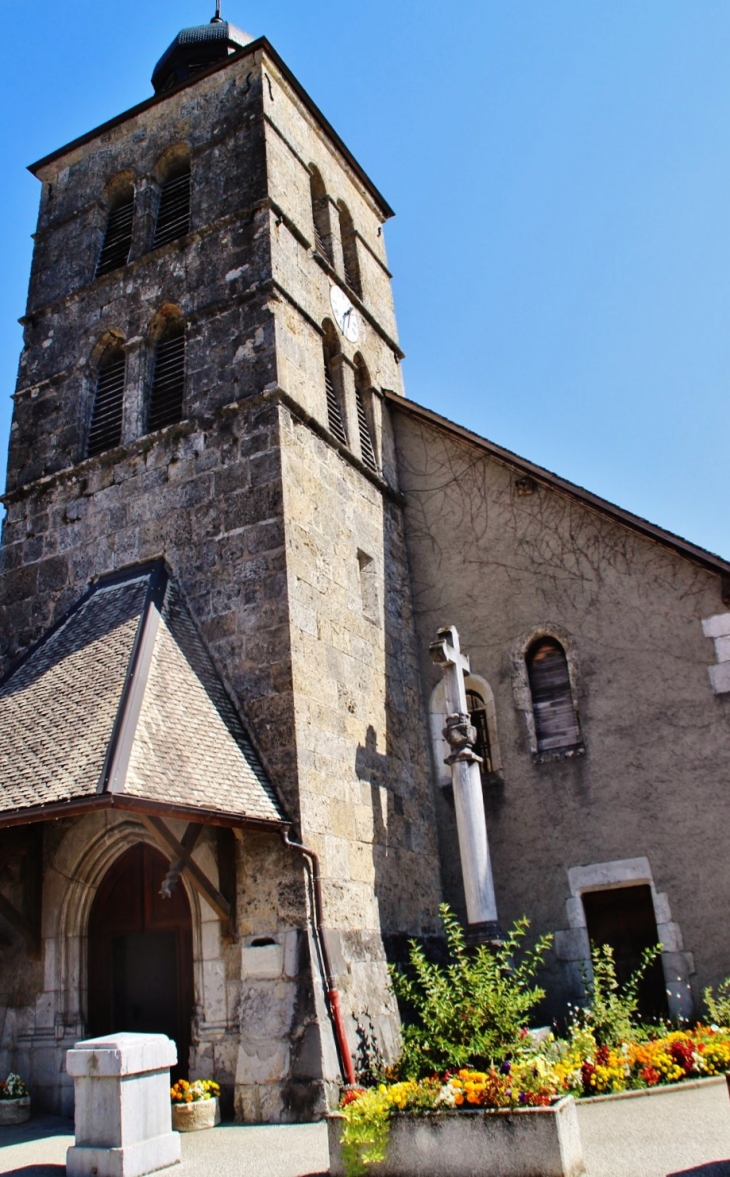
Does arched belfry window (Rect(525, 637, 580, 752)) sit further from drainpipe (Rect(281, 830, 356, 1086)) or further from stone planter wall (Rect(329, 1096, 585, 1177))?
stone planter wall (Rect(329, 1096, 585, 1177))

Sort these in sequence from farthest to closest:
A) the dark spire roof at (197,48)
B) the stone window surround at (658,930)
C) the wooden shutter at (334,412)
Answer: the dark spire roof at (197,48) < the wooden shutter at (334,412) < the stone window surround at (658,930)

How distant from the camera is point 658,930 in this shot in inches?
348

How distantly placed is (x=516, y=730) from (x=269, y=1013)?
4.15m

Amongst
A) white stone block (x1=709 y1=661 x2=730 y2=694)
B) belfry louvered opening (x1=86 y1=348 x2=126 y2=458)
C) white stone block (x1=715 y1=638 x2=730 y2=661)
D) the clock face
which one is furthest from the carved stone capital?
the clock face

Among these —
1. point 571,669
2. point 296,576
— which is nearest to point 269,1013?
point 296,576

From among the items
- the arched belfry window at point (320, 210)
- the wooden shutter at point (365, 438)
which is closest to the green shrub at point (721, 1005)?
the wooden shutter at point (365, 438)

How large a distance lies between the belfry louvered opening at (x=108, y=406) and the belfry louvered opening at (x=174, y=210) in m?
1.66

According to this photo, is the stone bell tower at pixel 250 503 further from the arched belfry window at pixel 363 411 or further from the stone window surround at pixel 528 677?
the stone window surround at pixel 528 677

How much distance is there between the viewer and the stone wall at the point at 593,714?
352 inches

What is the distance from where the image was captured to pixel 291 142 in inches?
492

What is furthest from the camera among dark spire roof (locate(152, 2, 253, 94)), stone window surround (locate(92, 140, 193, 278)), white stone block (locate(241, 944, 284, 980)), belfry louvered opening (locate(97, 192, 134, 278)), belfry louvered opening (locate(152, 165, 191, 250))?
dark spire roof (locate(152, 2, 253, 94))

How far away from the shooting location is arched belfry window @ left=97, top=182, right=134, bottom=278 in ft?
41.7

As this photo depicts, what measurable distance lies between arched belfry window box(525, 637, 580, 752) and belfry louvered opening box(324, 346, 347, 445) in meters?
3.40

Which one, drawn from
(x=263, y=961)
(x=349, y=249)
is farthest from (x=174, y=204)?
(x=263, y=961)
